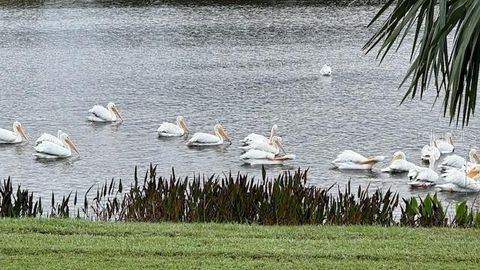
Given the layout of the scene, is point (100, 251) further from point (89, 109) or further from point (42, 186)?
point (89, 109)

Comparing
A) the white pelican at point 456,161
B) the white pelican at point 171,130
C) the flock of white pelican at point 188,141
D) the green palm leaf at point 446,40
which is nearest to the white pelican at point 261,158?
the flock of white pelican at point 188,141

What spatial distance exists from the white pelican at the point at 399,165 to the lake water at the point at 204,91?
0.53 feet

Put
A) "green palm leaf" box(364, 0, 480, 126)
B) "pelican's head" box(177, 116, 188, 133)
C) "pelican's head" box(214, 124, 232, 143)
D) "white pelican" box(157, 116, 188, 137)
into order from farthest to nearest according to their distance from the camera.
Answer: "pelican's head" box(177, 116, 188, 133) → "white pelican" box(157, 116, 188, 137) → "pelican's head" box(214, 124, 232, 143) → "green palm leaf" box(364, 0, 480, 126)

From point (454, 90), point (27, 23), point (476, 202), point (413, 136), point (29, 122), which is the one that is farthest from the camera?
point (27, 23)

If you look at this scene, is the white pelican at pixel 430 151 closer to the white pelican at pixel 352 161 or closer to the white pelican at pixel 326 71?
the white pelican at pixel 352 161

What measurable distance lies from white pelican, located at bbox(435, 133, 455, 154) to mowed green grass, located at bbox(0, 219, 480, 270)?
9.88 m

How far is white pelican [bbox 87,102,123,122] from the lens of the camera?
20422mm

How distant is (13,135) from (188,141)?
3.47m

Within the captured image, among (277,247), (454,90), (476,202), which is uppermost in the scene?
(454,90)

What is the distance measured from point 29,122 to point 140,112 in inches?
102

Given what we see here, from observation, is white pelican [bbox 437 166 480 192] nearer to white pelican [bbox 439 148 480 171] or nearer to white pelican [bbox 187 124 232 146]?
white pelican [bbox 439 148 480 171]

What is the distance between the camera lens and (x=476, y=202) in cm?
1448

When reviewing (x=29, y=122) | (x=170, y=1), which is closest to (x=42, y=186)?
Result: (x=29, y=122)

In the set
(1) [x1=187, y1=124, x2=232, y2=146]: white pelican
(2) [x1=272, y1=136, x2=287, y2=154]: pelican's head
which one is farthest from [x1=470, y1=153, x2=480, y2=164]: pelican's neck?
(1) [x1=187, y1=124, x2=232, y2=146]: white pelican
